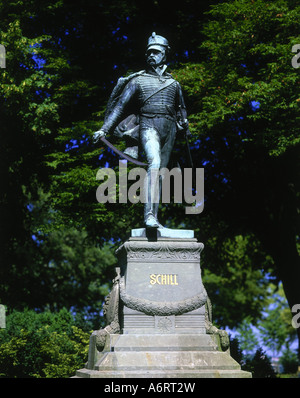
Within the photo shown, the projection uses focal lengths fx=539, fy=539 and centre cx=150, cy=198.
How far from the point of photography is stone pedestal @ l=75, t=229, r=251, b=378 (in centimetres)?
672

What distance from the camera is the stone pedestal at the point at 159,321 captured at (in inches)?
265

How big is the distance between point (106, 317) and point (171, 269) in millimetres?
1208

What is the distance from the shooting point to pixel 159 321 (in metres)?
7.19

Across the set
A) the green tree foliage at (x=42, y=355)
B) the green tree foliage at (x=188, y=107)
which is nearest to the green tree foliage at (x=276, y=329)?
the green tree foliage at (x=188, y=107)

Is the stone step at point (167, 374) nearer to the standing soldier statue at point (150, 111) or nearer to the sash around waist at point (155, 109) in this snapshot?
the standing soldier statue at point (150, 111)

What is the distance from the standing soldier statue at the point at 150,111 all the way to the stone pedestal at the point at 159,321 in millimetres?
1001

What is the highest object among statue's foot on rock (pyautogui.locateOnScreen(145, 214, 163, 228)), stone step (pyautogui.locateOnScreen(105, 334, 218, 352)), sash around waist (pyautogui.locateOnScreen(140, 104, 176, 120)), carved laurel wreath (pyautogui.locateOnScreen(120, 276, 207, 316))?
sash around waist (pyautogui.locateOnScreen(140, 104, 176, 120))

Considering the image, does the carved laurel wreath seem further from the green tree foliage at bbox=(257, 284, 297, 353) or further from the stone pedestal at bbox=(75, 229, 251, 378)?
the green tree foliage at bbox=(257, 284, 297, 353)

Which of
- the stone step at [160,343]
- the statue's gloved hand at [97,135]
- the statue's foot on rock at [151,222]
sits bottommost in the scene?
the stone step at [160,343]

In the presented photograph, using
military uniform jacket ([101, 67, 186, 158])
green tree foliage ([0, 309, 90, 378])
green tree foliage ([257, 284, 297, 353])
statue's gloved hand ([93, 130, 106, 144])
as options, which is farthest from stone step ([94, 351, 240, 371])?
green tree foliage ([257, 284, 297, 353])

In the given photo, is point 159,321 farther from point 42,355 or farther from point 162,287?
point 42,355

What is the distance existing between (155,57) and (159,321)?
155 inches

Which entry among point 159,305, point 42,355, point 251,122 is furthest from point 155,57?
point 42,355

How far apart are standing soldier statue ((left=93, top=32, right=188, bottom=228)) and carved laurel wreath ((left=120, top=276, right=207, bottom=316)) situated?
1663mm
